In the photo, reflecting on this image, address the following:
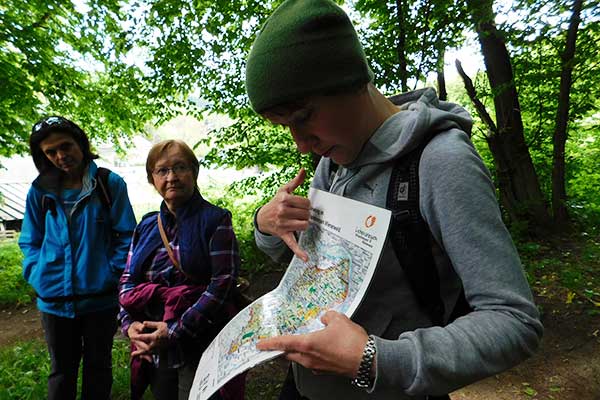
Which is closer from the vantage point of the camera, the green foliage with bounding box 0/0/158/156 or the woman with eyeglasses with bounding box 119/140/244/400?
the woman with eyeglasses with bounding box 119/140/244/400

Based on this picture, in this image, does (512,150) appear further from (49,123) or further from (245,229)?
(49,123)

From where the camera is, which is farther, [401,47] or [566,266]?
[401,47]

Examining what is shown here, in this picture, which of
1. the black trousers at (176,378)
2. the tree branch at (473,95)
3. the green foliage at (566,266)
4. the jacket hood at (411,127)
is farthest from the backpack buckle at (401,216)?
the tree branch at (473,95)

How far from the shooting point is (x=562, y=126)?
4.89m

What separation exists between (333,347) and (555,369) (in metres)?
3.16

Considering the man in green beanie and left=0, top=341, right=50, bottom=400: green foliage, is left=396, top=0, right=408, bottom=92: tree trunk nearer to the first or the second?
the man in green beanie

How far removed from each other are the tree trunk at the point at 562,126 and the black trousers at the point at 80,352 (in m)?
5.16

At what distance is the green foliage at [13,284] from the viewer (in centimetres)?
520

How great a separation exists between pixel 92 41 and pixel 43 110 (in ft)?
4.71

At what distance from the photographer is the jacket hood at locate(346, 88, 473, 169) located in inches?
32.5

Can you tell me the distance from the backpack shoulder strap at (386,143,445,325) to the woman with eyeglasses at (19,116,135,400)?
2070 mm

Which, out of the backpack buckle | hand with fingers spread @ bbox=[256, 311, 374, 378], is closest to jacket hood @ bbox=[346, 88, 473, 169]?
the backpack buckle

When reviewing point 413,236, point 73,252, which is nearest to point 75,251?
point 73,252

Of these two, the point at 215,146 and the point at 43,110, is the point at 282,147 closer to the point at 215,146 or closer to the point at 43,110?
the point at 215,146
